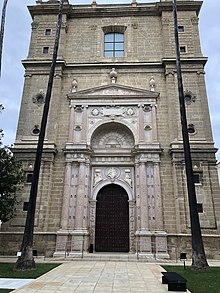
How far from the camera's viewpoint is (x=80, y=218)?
1527 centimetres

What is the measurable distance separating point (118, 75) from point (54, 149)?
7336mm

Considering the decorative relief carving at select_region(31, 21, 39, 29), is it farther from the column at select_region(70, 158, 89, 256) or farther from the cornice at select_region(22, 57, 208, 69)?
the column at select_region(70, 158, 89, 256)

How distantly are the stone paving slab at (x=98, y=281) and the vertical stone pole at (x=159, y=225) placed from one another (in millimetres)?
4045

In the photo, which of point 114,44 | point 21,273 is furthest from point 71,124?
point 21,273

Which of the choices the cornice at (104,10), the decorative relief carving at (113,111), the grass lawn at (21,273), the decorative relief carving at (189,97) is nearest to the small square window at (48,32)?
the cornice at (104,10)

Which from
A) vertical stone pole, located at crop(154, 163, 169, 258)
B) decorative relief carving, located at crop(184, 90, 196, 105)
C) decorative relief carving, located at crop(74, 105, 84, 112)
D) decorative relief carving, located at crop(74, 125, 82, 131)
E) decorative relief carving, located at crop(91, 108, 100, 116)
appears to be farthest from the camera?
decorative relief carving, located at crop(74, 105, 84, 112)

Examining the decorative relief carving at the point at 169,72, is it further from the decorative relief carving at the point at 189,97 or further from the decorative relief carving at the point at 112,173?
the decorative relief carving at the point at 112,173

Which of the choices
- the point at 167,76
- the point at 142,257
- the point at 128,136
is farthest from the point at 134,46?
the point at 142,257

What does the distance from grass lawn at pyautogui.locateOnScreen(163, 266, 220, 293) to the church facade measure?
14.8 feet

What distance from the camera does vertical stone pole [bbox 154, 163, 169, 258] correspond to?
14.4 metres

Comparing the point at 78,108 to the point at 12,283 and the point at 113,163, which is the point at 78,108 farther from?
the point at 12,283

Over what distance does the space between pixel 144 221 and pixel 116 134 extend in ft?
20.7

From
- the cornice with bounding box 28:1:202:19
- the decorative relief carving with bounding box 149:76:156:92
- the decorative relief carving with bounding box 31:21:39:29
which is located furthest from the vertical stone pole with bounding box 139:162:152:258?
the decorative relief carving with bounding box 31:21:39:29

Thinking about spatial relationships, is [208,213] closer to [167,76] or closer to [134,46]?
[167,76]
